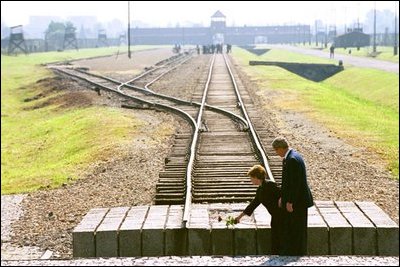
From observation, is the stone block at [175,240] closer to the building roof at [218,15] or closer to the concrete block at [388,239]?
the concrete block at [388,239]

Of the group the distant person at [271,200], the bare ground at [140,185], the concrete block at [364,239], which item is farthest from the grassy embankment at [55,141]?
the concrete block at [364,239]

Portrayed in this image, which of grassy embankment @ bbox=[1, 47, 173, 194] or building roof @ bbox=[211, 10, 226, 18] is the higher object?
building roof @ bbox=[211, 10, 226, 18]

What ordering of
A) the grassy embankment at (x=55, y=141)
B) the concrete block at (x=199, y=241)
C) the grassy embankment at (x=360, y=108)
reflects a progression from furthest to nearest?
the grassy embankment at (x=360, y=108)
the grassy embankment at (x=55, y=141)
the concrete block at (x=199, y=241)

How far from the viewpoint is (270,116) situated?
2109 cm

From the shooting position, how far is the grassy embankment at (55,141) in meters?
14.0

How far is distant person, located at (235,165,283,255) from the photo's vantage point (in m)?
7.30

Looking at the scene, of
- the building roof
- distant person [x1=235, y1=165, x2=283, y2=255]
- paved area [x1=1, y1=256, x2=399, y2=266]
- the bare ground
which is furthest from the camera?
the building roof

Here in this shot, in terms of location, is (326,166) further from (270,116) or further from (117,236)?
(270,116)

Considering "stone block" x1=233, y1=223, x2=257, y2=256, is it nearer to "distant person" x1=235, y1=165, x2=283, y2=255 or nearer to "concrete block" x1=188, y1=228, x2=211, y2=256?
"distant person" x1=235, y1=165, x2=283, y2=255


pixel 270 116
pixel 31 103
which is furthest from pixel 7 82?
pixel 270 116

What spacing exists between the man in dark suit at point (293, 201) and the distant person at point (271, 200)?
0.35 ft

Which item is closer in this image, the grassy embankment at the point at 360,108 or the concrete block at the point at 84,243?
the concrete block at the point at 84,243

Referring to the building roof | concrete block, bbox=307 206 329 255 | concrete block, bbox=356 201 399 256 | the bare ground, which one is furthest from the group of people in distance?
the building roof

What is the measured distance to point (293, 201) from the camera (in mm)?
7172
